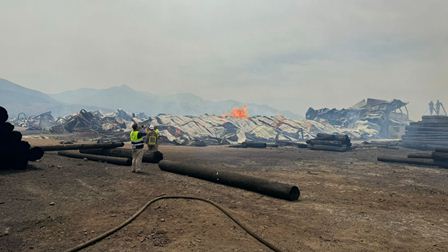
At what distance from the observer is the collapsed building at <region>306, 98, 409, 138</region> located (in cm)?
6469

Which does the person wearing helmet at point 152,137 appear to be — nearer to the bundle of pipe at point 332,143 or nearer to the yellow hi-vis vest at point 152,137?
the yellow hi-vis vest at point 152,137

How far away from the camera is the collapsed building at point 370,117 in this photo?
6469 cm

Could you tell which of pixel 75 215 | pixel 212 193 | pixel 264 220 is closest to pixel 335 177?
pixel 212 193

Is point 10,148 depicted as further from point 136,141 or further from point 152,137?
point 152,137

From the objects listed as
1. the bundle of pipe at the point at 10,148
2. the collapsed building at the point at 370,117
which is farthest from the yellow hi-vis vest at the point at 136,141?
the collapsed building at the point at 370,117

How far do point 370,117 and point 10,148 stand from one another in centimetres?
6802

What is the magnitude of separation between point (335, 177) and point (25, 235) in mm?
11800

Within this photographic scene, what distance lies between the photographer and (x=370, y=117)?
6562cm

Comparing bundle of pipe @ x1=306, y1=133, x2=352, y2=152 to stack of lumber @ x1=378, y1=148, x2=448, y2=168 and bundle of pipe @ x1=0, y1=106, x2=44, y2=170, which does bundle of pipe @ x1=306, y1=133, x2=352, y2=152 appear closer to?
stack of lumber @ x1=378, y1=148, x2=448, y2=168

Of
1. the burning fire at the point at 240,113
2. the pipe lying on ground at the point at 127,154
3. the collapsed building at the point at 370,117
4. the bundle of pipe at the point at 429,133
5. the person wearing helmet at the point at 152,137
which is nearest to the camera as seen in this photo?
the pipe lying on ground at the point at 127,154

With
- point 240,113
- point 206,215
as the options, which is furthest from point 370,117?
point 206,215

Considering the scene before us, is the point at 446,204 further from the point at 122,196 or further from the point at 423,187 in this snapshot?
the point at 122,196

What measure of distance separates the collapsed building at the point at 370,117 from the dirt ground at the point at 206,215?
57.6 meters

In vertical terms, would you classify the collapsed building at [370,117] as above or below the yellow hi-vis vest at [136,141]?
above
